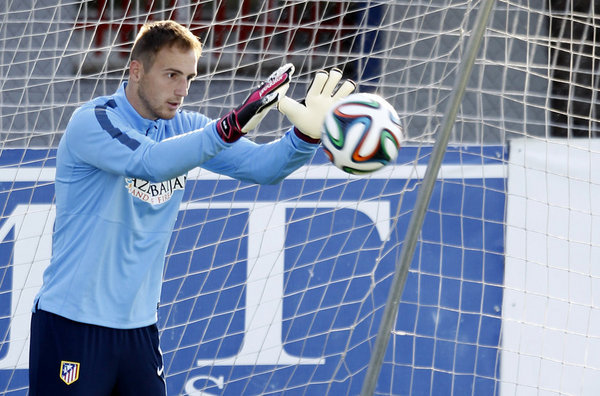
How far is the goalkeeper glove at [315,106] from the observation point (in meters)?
2.98

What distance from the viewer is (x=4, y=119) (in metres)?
4.76

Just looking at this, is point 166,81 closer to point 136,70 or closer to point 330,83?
point 136,70

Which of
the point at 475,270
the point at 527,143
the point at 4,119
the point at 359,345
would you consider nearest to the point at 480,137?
the point at 527,143

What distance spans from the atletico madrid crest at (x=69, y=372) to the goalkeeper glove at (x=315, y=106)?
989mm

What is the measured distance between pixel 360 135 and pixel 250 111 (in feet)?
1.21

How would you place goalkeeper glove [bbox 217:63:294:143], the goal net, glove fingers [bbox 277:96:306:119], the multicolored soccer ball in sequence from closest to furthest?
goalkeeper glove [bbox 217:63:294:143] → the multicolored soccer ball → glove fingers [bbox 277:96:306:119] → the goal net

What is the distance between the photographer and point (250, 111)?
270 centimetres

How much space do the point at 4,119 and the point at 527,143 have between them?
248cm

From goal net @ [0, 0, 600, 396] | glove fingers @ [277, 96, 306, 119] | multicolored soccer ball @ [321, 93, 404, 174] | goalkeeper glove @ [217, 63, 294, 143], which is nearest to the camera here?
goalkeeper glove @ [217, 63, 294, 143]

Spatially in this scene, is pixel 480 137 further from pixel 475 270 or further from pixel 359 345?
pixel 359 345

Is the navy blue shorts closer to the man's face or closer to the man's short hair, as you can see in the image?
the man's face

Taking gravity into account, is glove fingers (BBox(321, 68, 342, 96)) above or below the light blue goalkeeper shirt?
above

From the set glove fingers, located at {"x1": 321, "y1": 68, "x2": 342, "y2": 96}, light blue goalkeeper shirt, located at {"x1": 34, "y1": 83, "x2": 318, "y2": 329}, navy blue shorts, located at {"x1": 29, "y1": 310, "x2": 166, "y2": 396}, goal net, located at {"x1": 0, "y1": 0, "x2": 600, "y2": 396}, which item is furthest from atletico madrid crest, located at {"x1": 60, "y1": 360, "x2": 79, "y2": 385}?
goal net, located at {"x1": 0, "y1": 0, "x2": 600, "y2": 396}

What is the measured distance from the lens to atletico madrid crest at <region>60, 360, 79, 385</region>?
2.96 m
